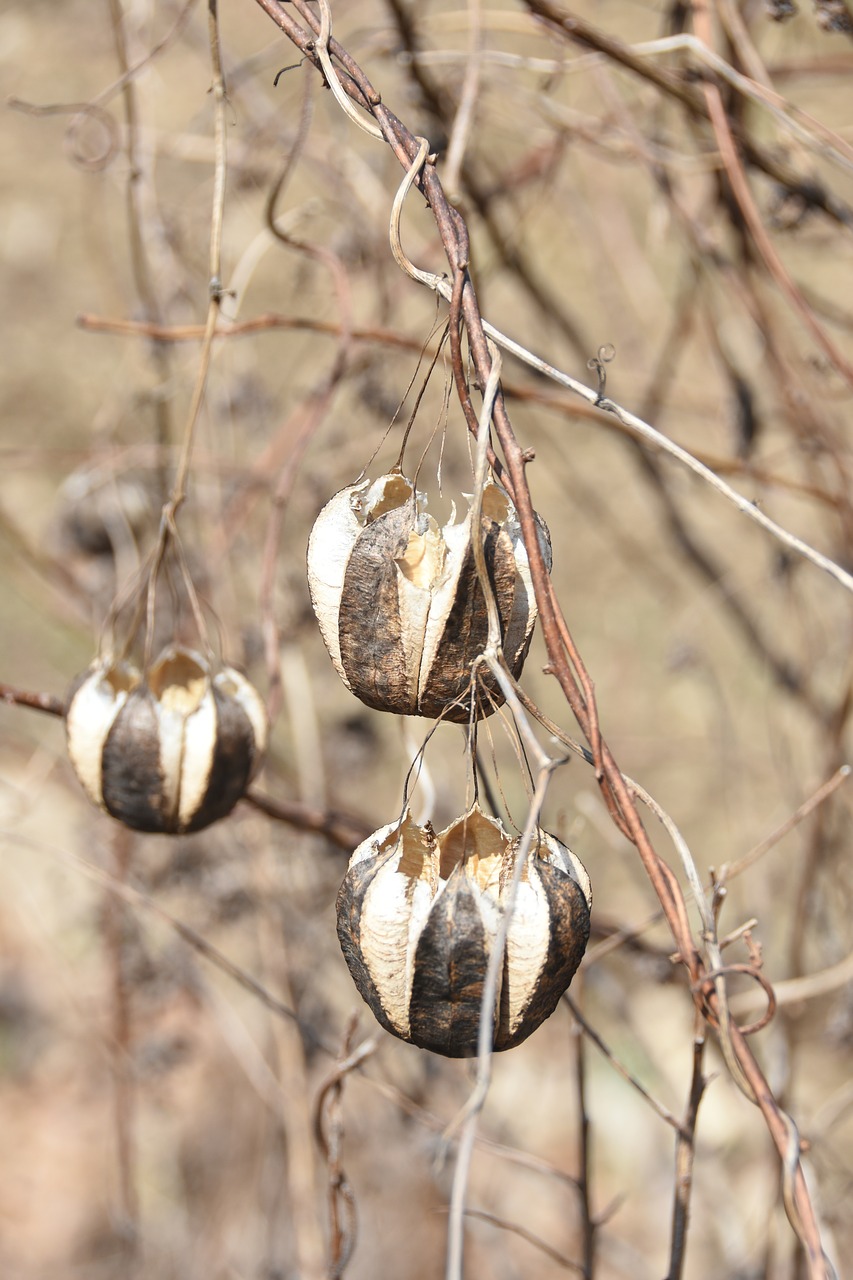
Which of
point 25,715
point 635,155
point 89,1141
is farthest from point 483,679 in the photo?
point 89,1141

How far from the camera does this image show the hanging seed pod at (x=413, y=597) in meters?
0.44

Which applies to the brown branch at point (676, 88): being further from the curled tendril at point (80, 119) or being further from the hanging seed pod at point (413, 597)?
the hanging seed pod at point (413, 597)

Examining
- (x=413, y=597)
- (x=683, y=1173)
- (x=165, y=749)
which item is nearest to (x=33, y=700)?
(x=165, y=749)

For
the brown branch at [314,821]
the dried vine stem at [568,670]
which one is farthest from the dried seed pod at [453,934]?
the brown branch at [314,821]

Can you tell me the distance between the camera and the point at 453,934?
447 mm

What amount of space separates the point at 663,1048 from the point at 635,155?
4.60 feet

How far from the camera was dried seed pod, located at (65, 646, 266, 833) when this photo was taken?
63cm

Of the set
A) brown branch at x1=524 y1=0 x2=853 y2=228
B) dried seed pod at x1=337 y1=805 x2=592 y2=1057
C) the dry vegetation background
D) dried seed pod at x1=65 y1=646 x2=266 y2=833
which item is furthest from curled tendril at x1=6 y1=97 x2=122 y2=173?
dried seed pod at x1=337 y1=805 x2=592 y2=1057

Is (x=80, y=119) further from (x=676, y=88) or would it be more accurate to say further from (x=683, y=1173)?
(x=683, y=1173)

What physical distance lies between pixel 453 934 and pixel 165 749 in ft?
0.82

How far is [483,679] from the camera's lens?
46 cm

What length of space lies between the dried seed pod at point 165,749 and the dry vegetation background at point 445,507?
0.26m

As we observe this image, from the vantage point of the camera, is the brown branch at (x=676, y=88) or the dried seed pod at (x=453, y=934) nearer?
the dried seed pod at (x=453, y=934)

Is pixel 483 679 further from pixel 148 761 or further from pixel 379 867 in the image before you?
pixel 148 761
